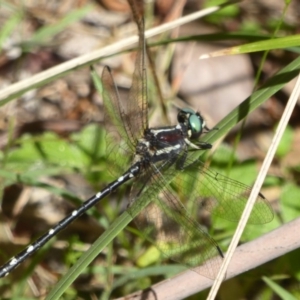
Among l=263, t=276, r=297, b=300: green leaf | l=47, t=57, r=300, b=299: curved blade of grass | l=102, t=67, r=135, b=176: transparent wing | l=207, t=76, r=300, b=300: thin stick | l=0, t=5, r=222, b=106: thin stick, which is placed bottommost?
l=263, t=276, r=297, b=300: green leaf

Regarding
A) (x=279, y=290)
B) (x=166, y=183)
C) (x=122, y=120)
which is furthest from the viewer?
(x=122, y=120)

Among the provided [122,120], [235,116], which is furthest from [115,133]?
[235,116]

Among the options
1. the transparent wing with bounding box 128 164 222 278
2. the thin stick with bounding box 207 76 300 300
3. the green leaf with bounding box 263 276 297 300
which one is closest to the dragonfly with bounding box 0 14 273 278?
the transparent wing with bounding box 128 164 222 278

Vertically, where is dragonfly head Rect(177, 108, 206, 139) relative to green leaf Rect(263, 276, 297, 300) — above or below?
above

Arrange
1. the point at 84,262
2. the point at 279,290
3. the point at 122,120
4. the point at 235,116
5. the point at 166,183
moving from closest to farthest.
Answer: the point at 84,262
the point at 235,116
the point at 166,183
the point at 279,290
the point at 122,120

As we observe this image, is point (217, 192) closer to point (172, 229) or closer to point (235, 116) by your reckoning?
point (172, 229)

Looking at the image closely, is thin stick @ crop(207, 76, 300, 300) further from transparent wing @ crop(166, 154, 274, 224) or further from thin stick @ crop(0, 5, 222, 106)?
thin stick @ crop(0, 5, 222, 106)

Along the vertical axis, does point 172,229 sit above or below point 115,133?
below

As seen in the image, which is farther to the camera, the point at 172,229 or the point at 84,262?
the point at 172,229

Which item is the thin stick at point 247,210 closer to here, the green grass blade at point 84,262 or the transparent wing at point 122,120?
the green grass blade at point 84,262
